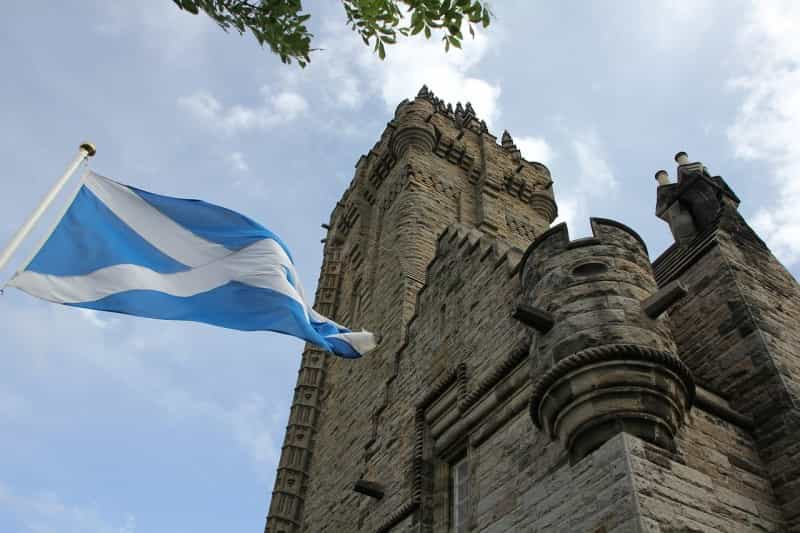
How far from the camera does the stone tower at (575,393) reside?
231 inches

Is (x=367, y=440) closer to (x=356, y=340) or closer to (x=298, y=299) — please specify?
(x=356, y=340)

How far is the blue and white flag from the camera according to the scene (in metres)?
6.73

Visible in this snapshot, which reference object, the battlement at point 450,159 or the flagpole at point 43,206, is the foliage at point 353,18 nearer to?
the flagpole at point 43,206

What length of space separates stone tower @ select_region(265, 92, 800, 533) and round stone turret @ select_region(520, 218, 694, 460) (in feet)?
0.06

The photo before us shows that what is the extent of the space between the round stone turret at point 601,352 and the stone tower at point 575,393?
19mm

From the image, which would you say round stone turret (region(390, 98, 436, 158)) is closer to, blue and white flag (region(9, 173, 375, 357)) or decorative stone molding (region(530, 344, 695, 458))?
blue and white flag (region(9, 173, 375, 357))

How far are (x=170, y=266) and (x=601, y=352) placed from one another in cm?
479

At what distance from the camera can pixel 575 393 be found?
6059mm

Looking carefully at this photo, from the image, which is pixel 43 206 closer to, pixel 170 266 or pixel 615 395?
pixel 170 266

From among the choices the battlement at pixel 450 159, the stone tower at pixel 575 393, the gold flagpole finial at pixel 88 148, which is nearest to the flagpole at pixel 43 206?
the gold flagpole finial at pixel 88 148

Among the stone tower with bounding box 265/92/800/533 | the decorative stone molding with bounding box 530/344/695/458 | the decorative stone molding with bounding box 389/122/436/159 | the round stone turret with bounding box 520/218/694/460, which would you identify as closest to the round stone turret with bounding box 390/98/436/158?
the decorative stone molding with bounding box 389/122/436/159

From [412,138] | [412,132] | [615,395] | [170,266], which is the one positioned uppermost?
[412,132]

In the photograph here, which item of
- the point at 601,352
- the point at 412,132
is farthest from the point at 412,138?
the point at 601,352

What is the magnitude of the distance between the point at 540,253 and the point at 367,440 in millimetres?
5147
